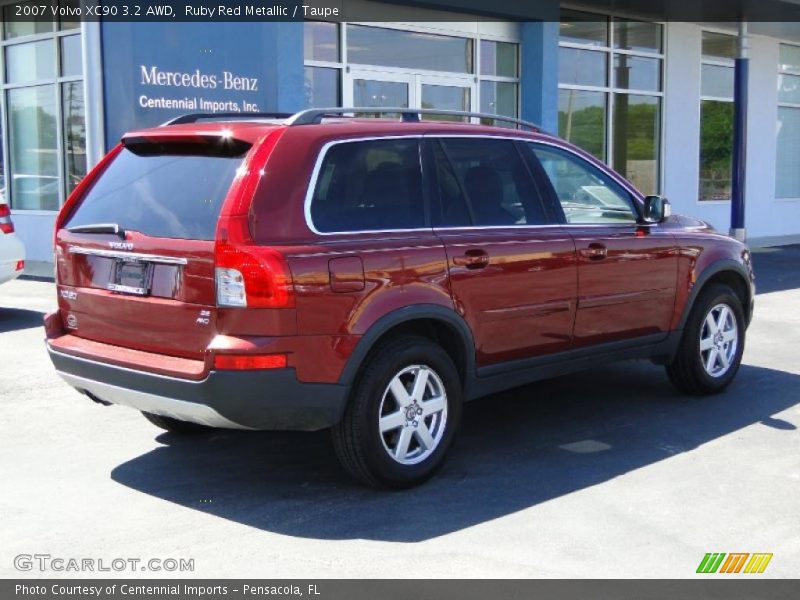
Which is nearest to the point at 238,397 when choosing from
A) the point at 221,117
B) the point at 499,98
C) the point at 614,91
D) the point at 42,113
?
the point at 221,117

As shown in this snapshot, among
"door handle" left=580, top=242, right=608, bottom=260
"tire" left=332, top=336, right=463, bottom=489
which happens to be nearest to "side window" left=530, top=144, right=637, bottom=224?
"door handle" left=580, top=242, right=608, bottom=260

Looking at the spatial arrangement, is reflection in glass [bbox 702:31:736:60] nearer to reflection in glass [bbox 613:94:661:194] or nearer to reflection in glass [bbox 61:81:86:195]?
reflection in glass [bbox 613:94:661:194]

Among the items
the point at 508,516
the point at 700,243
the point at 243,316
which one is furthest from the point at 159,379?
the point at 700,243

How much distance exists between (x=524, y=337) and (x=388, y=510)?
1.37 m

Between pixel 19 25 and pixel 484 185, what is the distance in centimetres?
1145

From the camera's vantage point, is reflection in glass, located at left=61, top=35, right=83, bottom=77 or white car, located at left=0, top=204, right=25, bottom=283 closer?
white car, located at left=0, top=204, right=25, bottom=283

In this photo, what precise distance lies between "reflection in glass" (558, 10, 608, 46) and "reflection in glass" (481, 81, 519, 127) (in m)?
1.36

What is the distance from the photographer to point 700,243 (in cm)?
680

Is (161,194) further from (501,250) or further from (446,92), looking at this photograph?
(446,92)

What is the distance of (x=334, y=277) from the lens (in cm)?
470

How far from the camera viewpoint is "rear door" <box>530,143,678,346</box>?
19.8 ft
